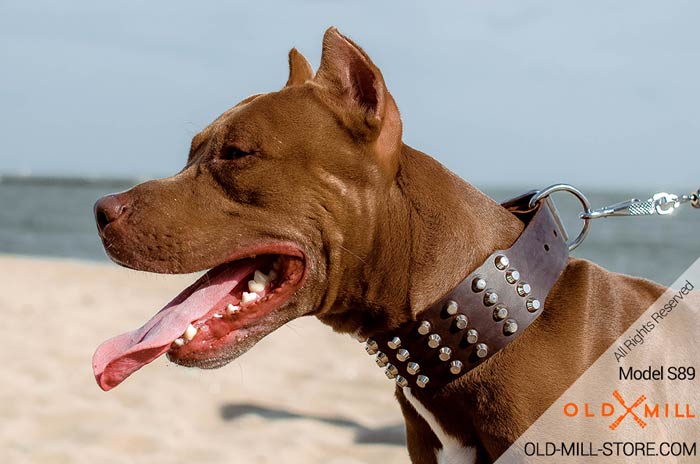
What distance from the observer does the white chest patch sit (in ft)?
9.36

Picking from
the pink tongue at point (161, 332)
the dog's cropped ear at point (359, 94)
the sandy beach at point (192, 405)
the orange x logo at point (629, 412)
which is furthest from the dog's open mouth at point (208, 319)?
the orange x logo at point (629, 412)

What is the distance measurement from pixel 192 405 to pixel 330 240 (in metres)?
3.47

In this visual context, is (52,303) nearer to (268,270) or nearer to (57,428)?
(57,428)

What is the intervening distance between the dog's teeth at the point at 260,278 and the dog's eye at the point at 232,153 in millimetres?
406

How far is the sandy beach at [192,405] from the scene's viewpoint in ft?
16.6

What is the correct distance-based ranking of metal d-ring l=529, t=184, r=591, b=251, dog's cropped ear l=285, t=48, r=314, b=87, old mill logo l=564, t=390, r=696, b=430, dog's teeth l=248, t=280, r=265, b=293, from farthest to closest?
dog's cropped ear l=285, t=48, r=314, b=87, metal d-ring l=529, t=184, r=591, b=251, dog's teeth l=248, t=280, r=265, b=293, old mill logo l=564, t=390, r=696, b=430

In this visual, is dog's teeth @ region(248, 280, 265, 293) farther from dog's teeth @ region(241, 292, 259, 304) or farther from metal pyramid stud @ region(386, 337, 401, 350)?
metal pyramid stud @ region(386, 337, 401, 350)

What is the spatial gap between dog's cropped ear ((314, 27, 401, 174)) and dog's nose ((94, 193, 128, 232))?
0.78 m

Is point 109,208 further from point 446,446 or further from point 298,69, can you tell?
point 446,446

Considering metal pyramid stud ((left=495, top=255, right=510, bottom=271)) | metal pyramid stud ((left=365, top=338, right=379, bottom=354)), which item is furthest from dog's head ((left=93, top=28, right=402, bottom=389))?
metal pyramid stud ((left=495, top=255, right=510, bottom=271))

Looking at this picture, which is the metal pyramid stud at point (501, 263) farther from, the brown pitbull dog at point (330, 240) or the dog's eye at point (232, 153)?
the dog's eye at point (232, 153)

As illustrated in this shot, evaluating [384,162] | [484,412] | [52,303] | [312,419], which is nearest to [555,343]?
[484,412]

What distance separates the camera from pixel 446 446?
114 inches

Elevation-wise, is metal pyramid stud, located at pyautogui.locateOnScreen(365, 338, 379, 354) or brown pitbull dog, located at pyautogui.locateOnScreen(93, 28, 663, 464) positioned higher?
brown pitbull dog, located at pyautogui.locateOnScreen(93, 28, 663, 464)
